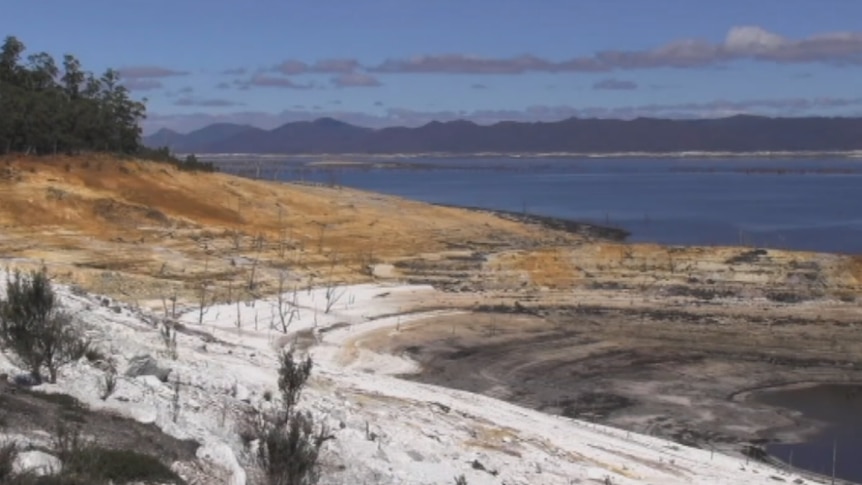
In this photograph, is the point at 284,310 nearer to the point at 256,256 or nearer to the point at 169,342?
the point at 256,256

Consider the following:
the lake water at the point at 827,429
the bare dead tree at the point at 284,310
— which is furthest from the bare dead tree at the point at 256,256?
the lake water at the point at 827,429

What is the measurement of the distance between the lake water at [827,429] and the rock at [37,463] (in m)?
14.5

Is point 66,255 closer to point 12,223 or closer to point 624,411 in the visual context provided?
point 12,223

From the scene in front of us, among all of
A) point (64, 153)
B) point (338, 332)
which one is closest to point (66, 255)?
point (338, 332)

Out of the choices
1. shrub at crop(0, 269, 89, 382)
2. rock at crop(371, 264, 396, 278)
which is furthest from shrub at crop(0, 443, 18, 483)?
rock at crop(371, 264, 396, 278)

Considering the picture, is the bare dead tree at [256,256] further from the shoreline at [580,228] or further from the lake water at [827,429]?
the shoreline at [580,228]

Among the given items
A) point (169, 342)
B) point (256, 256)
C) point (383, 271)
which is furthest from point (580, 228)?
point (169, 342)

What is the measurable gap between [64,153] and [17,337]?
34516 millimetres

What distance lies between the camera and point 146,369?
14.5 m

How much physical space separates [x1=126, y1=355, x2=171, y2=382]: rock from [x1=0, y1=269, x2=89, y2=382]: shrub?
635mm

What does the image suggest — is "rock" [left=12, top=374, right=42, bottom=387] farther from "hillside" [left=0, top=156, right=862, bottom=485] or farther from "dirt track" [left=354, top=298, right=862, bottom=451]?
"dirt track" [left=354, top=298, right=862, bottom=451]

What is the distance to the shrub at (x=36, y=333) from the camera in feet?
43.1

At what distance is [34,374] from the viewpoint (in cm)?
1304

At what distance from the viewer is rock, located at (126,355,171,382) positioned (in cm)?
1440
